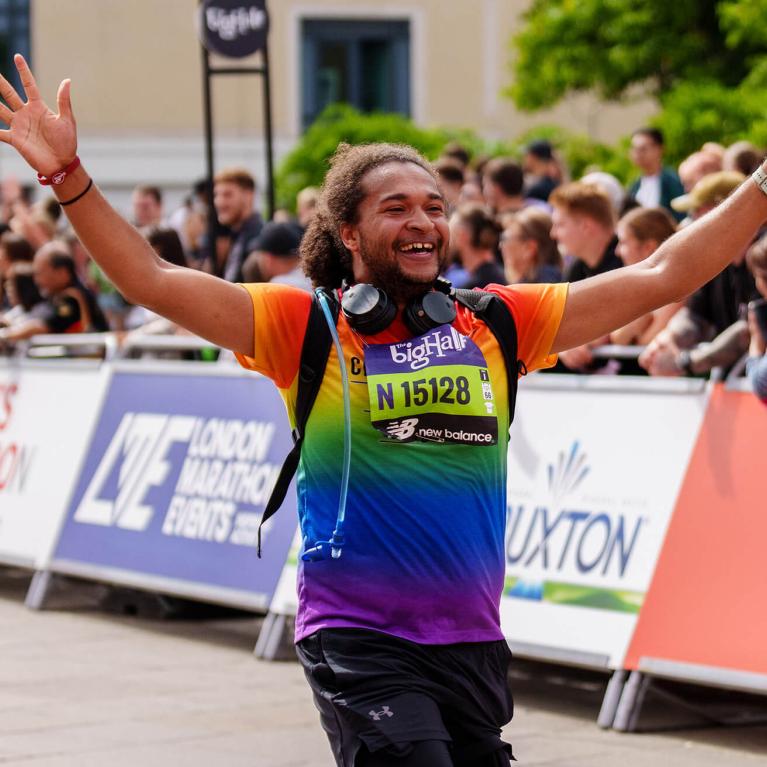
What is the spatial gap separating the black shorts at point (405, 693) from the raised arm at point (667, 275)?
0.82 m

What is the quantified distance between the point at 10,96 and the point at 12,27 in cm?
3200

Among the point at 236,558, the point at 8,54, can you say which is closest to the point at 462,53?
the point at 8,54

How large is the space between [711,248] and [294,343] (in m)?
1.02

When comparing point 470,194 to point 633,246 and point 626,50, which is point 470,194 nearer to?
point 633,246

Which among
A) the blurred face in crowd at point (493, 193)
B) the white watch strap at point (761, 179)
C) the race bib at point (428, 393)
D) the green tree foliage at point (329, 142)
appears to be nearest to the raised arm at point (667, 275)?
the white watch strap at point (761, 179)

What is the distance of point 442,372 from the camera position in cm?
407

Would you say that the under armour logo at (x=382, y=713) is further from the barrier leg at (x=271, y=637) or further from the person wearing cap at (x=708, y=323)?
the barrier leg at (x=271, y=637)

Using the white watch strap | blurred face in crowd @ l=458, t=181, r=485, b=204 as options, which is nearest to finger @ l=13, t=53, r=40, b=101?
the white watch strap

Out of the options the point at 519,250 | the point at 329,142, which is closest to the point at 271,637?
the point at 519,250

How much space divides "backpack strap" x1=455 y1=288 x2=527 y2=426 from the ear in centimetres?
26

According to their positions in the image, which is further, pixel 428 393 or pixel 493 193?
pixel 493 193

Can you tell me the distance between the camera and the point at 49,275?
461 inches

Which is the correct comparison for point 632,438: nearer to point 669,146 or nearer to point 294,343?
point 294,343

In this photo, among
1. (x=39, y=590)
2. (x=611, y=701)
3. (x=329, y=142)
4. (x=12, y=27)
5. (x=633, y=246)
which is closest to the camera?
(x=611, y=701)
